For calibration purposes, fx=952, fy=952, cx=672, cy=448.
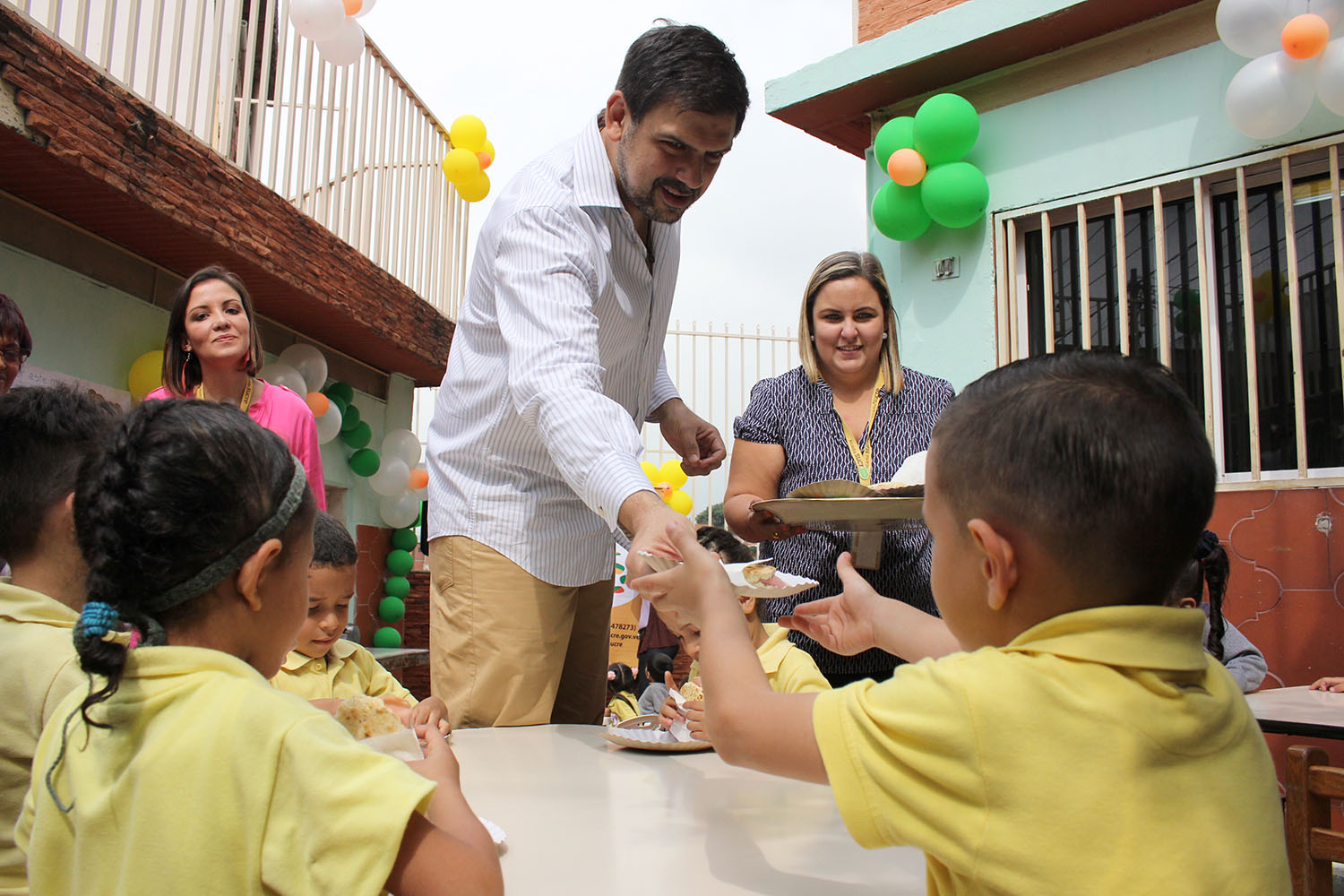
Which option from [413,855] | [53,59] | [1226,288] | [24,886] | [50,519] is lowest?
[24,886]

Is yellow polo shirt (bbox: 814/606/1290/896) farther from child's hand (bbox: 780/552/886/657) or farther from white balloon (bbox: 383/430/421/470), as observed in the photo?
white balloon (bbox: 383/430/421/470)

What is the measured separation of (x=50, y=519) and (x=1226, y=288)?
4.88 meters

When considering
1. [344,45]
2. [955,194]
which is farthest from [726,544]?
[344,45]

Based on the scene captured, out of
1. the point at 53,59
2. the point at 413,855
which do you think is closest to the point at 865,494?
the point at 413,855

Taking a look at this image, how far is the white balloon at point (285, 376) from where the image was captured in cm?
580

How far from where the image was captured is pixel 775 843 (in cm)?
112

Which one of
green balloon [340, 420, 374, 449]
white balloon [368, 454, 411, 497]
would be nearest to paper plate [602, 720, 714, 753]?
green balloon [340, 420, 374, 449]

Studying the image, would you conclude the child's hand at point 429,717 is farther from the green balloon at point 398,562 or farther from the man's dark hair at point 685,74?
the green balloon at point 398,562

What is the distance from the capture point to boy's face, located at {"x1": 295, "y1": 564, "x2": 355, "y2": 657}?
2.18m

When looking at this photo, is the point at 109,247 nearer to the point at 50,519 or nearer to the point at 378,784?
the point at 50,519

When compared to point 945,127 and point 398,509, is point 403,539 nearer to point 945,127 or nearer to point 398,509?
point 398,509

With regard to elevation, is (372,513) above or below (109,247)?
below

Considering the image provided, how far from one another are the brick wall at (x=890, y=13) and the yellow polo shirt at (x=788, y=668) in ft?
15.0

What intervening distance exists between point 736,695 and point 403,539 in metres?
7.44
